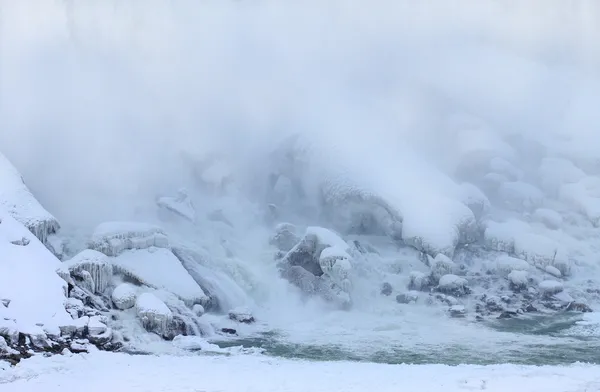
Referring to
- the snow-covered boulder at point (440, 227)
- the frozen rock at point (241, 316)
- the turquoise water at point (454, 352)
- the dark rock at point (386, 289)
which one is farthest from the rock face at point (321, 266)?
the turquoise water at point (454, 352)

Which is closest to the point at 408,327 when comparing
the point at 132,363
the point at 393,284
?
the point at 393,284

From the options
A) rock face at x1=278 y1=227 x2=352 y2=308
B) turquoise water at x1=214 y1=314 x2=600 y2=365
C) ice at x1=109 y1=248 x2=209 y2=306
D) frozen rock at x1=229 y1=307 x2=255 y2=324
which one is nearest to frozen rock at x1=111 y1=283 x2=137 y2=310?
ice at x1=109 y1=248 x2=209 y2=306

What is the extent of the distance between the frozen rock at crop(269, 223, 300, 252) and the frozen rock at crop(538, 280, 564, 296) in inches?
542

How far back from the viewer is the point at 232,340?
84.0ft

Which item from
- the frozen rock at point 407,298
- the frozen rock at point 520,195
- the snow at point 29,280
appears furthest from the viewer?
the frozen rock at point 520,195

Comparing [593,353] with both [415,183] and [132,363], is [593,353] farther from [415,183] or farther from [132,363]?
[415,183]

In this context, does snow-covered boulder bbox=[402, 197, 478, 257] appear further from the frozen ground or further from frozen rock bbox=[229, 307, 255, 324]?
the frozen ground

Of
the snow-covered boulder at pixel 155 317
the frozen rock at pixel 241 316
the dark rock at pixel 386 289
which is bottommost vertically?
the snow-covered boulder at pixel 155 317

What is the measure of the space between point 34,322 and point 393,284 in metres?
19.8

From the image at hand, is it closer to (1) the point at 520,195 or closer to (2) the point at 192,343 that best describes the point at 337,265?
(2) the point at 192,343

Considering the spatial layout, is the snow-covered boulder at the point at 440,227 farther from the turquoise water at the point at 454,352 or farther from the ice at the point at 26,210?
the ice at the point at 26,210

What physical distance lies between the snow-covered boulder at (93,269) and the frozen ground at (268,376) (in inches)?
275

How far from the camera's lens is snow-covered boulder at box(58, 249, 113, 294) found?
26.1m

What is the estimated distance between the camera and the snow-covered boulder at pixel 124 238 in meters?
29.6
